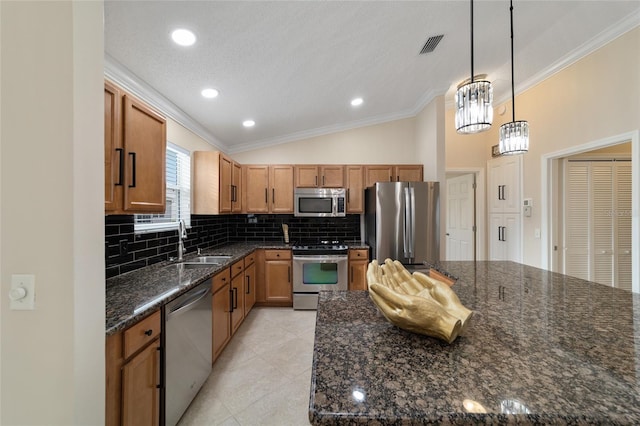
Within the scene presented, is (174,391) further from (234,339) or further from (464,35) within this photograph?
(464,35)

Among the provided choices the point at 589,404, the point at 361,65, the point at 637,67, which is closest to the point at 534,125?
the point at 637,67

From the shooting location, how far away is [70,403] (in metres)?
0.92

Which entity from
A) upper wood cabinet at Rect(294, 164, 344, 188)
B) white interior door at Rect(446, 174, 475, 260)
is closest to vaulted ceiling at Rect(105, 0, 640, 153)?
upper wood cabinet at Rect(294, 164, 344, 188)

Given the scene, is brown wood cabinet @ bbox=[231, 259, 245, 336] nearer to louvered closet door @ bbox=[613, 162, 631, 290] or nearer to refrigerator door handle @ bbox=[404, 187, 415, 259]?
refrigerator door handle @ bbox=[404, 187, 415, 259]

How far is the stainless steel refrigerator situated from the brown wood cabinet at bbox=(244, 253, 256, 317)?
1.65 m

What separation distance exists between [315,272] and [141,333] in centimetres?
242

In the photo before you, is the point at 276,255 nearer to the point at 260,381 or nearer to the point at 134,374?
the point at 260,381

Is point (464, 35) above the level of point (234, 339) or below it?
above

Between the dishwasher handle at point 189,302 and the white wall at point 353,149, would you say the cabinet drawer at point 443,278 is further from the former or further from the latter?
the white wall at point 353,149

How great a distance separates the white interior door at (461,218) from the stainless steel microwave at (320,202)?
229 centimetres

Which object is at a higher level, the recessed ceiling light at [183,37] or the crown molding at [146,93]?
the recessed ceiling light at [183,37]

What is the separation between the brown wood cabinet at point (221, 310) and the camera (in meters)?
2.21

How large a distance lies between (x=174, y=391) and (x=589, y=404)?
6.21 feet

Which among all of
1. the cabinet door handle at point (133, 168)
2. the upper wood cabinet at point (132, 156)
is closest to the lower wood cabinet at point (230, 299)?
the upper wood cabinet at point (132, 156)
